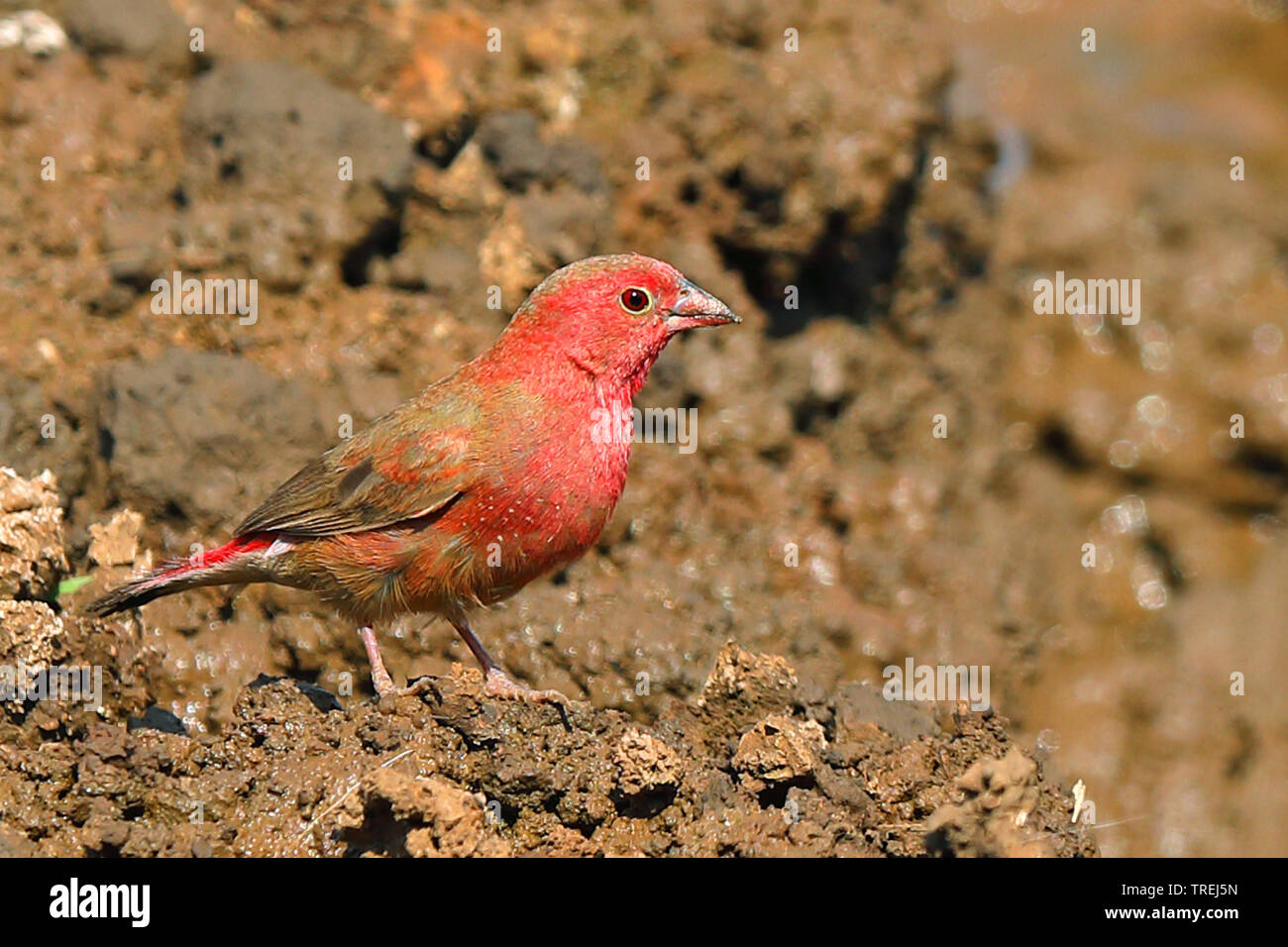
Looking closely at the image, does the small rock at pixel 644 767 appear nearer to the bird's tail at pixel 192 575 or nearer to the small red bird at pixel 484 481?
the small red bird at pixel 484 481

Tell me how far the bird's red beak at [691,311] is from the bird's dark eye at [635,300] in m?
0.10

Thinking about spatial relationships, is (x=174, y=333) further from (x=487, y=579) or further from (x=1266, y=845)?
(x=1266, y=845)

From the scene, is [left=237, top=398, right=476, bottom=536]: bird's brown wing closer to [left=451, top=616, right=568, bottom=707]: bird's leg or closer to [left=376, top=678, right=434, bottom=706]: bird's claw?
[left=451, top=616, right=568, bottom=707]: bird's leg

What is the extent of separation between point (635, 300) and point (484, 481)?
87cm

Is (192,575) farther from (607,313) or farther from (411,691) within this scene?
(607,313)

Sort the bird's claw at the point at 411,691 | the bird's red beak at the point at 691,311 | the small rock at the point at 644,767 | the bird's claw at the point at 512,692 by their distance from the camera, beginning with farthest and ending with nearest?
the bird's red beak at the point at 691,311 < the bird's claw at the point at 512,692 < the bird's claw at the point at 411,691 < the small rock at the point at 644,767

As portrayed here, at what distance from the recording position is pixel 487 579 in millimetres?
5121

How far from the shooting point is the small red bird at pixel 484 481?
5.05 metres

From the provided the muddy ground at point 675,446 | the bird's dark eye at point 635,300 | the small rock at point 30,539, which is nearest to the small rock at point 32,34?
the muddy ground at point 675,446

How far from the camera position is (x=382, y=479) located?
5230 mm

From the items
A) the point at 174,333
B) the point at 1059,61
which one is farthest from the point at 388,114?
the point at 1059,61

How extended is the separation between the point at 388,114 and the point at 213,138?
83 cm

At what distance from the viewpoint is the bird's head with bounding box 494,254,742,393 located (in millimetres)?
5332

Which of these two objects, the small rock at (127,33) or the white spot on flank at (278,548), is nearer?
the white spot on flank at (278,548)
